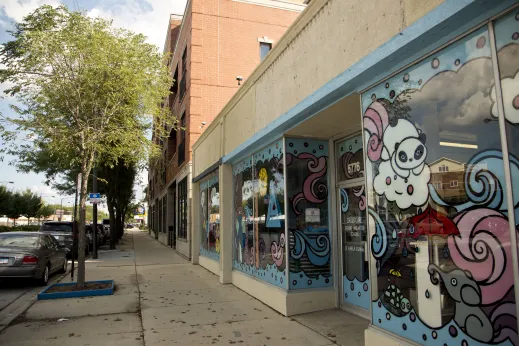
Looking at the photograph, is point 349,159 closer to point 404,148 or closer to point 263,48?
point 404,148

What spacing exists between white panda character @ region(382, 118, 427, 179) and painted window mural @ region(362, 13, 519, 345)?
0.4 inches

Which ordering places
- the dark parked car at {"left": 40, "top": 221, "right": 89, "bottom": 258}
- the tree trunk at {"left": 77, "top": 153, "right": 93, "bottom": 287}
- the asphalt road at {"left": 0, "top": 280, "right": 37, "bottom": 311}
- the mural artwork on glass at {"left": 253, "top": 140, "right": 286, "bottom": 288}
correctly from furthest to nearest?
1. the dark parked car at {"left": 40, "top": 221, "right": 89, "bottom": 258}
2. the tree trunk at {"left": 77, "top": 153, "right": 93, "bottom": 287}
3. the asphalt road at {"left": 0, "top": 280, "right": 37, "bottom": 311}
4. the mural artwork on glass at {"left": 253, "top": 140, "right": 286, "bottom": 288}

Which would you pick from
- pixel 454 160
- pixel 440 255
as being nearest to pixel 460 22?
pixel 454 160

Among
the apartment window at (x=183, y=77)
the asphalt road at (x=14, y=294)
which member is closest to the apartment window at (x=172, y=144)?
the apartment window at (x=183, y=77)

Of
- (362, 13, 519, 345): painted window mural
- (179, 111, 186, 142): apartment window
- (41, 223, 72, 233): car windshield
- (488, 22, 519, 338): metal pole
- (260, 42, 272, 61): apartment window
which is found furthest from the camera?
(260, 42, 272, 61): apartment window

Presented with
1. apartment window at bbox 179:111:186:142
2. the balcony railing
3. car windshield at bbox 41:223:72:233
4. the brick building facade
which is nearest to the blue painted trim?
the brick building facade

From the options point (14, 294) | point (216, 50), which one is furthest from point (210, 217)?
point (216, 50)

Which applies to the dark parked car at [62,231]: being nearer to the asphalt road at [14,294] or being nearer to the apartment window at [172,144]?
the asphalt road at [14,294]

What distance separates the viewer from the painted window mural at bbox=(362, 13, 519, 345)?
10.2ft

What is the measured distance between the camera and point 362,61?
461cm

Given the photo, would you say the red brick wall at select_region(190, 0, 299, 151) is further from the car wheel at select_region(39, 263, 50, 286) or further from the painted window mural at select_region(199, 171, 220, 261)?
the car wheel at select_region(39, 263, 50, 286)

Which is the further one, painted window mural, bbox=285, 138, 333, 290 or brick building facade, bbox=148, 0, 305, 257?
brick building facade, bbox=148, 0, 305, 257

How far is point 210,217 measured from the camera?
518 inches

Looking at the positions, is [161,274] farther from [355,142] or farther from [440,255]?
[440,255]
